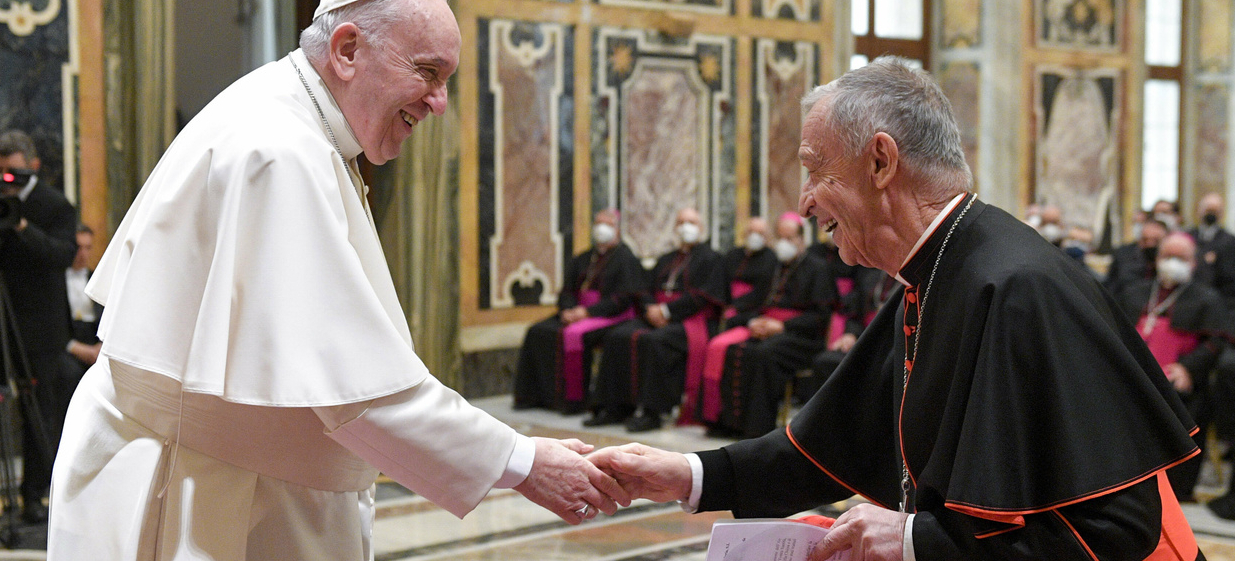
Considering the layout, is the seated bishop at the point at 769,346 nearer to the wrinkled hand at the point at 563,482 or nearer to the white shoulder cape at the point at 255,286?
the wrinkled hand at the point at 563,482

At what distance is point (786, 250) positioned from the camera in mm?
8836

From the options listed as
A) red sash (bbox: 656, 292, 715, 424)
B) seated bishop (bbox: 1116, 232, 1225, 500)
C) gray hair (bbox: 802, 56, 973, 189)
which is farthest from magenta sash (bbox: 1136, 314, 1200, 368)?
gray hair (bbox: 802, 56, 973, 189)

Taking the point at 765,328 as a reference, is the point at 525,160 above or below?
above

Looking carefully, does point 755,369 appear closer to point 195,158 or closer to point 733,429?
point 733,429

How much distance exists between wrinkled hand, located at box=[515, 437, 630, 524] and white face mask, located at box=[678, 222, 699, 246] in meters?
6.91

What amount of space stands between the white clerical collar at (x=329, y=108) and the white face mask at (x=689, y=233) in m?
7.08

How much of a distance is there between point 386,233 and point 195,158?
6.30m

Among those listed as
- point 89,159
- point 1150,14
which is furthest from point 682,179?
point 1150,14

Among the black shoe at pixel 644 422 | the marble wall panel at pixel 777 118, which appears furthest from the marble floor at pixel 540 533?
the marble wall panel at pixel 777 118

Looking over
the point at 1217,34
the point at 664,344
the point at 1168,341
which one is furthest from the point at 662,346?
the point at 1217,34

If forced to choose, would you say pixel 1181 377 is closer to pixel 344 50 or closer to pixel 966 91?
pixel 344 50

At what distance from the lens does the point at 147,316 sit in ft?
6.33

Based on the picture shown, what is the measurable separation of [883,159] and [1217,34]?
A: 1469 cm

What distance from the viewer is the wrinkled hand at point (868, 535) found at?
6.57ft
